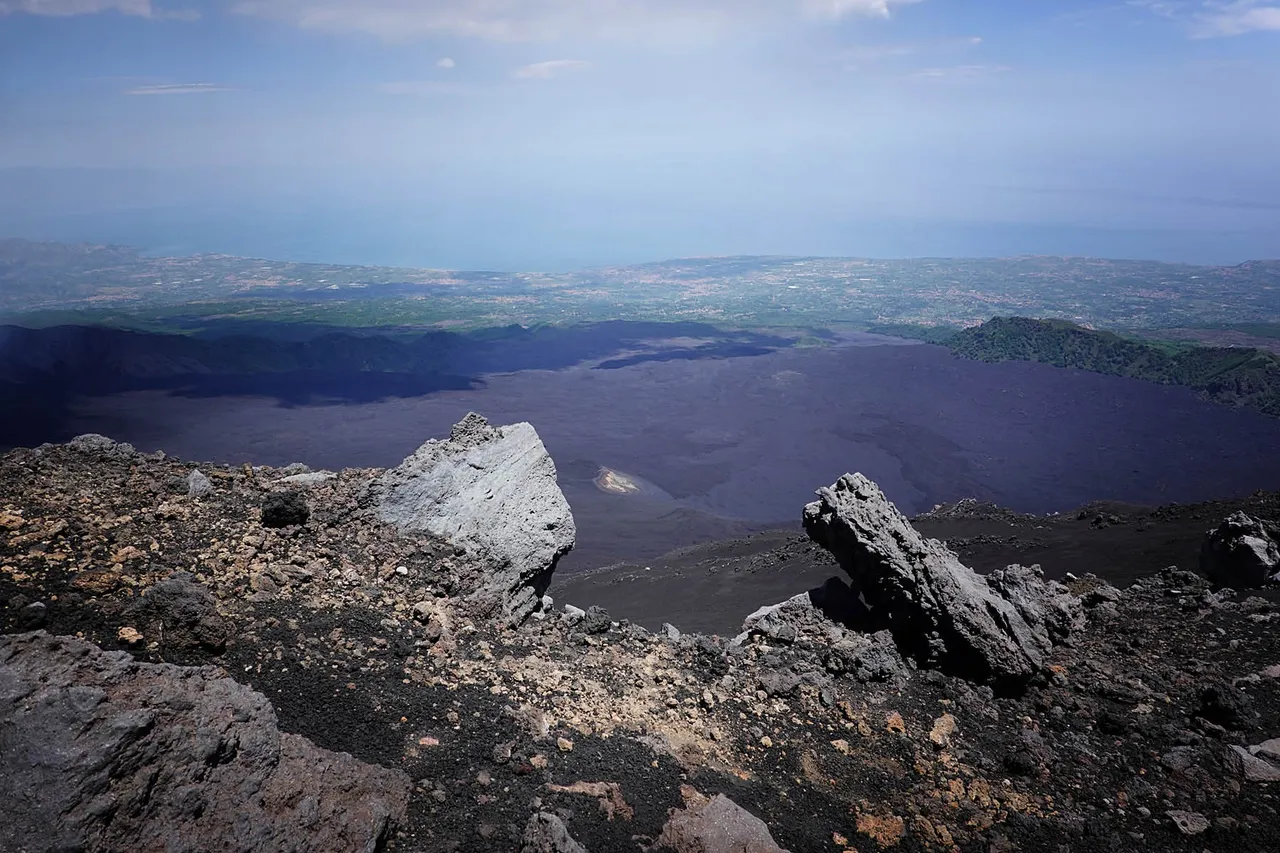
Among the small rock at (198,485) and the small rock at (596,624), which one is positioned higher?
the small rock at (198,485)

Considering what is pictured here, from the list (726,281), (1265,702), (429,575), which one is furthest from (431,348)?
(726,281)

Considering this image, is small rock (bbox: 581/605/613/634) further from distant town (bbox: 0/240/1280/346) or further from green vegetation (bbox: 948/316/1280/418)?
distant town (bbox: 0/240/1280/346)

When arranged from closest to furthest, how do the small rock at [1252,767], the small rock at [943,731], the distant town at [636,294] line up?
the small rock at [1252,767], the small rock at [943,731], the distant town at [636,294]

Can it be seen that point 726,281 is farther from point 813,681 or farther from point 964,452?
point 813,681

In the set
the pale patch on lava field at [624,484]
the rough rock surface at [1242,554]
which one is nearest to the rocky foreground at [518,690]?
the rough rock surface at [1242,554]

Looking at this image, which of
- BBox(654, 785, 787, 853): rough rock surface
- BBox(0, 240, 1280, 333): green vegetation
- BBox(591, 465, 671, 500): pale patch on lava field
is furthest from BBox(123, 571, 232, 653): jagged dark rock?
BBox(0, 240, 1280, 333): green vegetation

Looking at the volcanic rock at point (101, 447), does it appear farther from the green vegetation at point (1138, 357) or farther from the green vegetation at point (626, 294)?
the green vegetation at point (626, 294)
